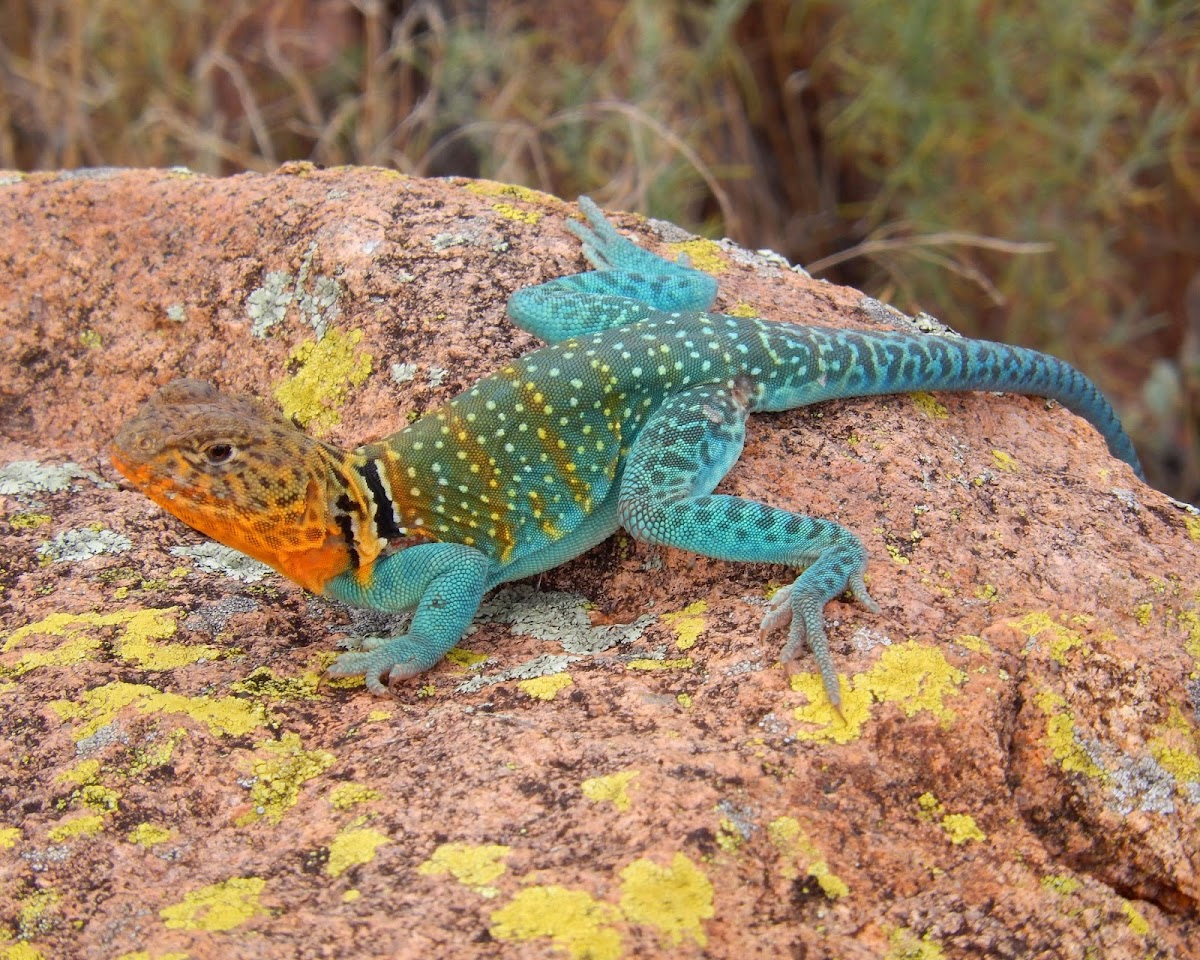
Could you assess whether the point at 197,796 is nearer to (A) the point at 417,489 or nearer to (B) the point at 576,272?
(A) the point at 417,489

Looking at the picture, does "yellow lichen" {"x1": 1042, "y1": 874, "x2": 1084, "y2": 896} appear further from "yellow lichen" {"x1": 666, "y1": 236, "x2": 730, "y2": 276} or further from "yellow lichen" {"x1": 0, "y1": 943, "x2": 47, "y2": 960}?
"yellow lichen" {"x1": 666, "y1": 236, "x2": 730, "y2": 276}

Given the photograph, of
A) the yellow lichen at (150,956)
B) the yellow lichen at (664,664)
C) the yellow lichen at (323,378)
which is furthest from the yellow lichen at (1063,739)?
the yellow lichen at (323,378)

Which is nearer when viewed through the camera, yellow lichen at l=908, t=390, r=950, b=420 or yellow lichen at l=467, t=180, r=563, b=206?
yellow lichen at l=908, t=390, r=950, b=420

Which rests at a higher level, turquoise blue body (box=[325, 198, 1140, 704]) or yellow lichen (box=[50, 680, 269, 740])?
turquoise blue body (box=[325, 198, 1140, 704])

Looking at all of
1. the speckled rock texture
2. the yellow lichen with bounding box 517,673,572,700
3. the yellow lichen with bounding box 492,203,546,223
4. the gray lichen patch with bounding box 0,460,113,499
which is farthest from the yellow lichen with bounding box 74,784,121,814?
the yellow lichen with bounding box 492,203,546,223

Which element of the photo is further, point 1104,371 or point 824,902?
point 1104,371

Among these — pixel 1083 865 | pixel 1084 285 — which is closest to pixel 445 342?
pixel 1083 865

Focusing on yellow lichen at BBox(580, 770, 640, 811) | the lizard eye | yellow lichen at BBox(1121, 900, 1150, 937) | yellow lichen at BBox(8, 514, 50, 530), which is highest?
the lizard eye
